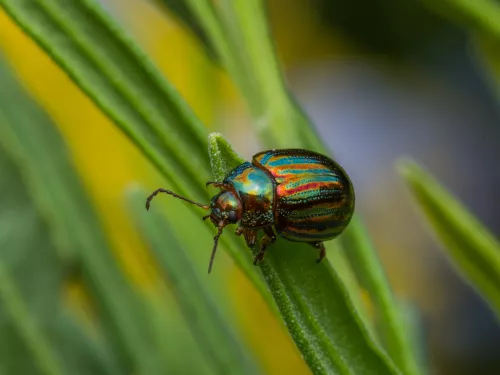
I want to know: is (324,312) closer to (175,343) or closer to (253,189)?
A: (253,189)

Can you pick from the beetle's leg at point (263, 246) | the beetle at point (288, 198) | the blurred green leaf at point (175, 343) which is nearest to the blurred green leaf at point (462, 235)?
the beetle at point (288, 198)

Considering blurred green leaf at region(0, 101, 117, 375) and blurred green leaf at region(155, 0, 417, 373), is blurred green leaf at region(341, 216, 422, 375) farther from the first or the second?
blurred green leaf at region(0, 101, 117, 375)

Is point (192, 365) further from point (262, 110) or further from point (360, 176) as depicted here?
point (360, 176)

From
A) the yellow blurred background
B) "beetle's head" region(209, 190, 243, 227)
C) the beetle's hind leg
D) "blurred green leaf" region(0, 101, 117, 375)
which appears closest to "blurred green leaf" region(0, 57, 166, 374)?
"blurred green leaf" region(0, 101, 117, 375)

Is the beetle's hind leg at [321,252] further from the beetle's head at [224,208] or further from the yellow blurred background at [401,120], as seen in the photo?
the yellow blurred background at [401,120]

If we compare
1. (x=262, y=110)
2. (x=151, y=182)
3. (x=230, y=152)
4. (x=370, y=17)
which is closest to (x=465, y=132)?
(x=370, y=17)
